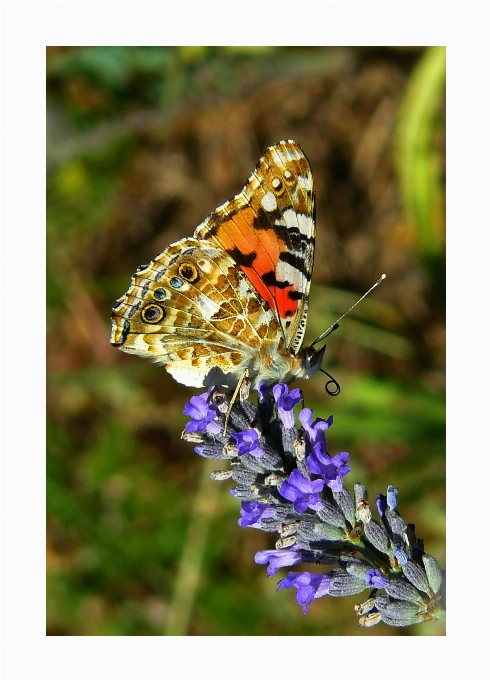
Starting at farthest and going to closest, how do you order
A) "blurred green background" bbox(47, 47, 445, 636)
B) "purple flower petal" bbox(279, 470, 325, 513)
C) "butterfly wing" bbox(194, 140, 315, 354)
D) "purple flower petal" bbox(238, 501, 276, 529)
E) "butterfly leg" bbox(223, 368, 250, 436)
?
"blurred green background" bbox(47, 47, 445, 636) → "butterfly wing" bbox(194, 140, 315, 354) → "butterfly leg" bbox(223, 368, 250, 436) → "purple flower petal" bbox(238, 501, 276, 529) → "purple flower petal" bbox(279, 470, 325, 513)

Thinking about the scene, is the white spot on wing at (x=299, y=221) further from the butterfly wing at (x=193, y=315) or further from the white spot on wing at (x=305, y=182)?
the butterfly wing at (x=193, y=315)

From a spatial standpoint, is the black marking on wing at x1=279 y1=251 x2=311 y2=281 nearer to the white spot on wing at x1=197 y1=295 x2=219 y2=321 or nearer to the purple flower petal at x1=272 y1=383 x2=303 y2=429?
the white spot on wing at x1=197 y1=295 x2=219 y2=321

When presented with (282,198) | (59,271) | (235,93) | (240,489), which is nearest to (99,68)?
(235,93)

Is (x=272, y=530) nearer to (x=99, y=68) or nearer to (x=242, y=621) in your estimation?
(x=242, y=621)

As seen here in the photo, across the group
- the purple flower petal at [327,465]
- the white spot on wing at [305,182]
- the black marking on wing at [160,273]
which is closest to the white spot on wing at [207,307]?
the black marking on wing at [160,273]

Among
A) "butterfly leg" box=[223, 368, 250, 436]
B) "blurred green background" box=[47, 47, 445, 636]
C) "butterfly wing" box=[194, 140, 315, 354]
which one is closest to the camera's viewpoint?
"butterfly leg" box=[223, 368, 250, 436]

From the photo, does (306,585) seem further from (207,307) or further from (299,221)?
(299,221)

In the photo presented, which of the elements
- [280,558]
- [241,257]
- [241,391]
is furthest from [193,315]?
[280,558]

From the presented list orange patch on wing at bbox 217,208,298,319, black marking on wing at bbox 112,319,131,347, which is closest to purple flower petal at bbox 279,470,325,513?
orange patch on wing at bbox 217,208,298,319
